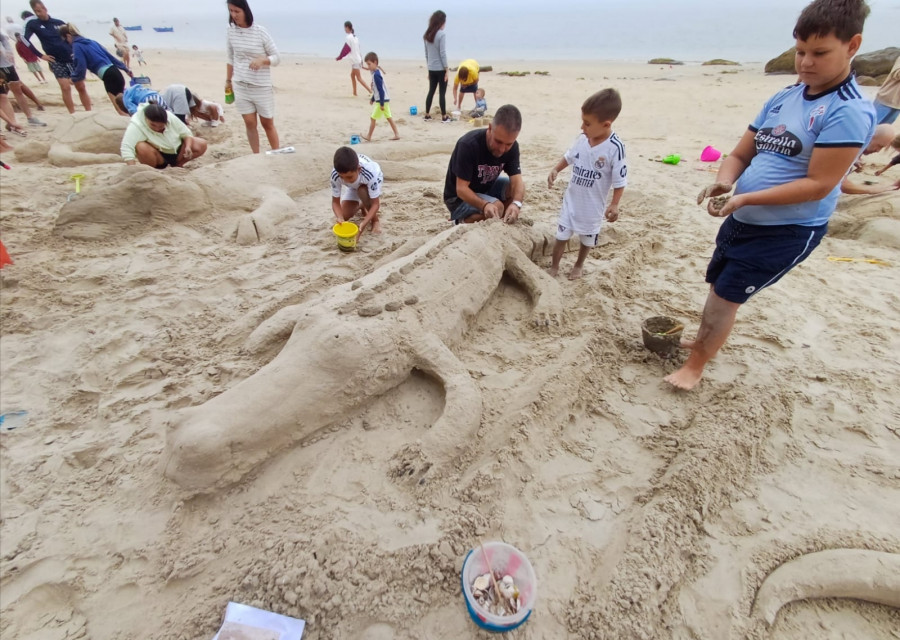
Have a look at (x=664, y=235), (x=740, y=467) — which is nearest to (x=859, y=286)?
(x=664, y=235)

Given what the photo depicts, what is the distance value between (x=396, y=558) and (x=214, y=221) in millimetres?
4239

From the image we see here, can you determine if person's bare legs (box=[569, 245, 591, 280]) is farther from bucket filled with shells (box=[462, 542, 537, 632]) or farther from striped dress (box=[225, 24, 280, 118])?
striped dress (box=[225, 24, 280, 118])

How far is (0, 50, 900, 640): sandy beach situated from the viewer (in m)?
1.84

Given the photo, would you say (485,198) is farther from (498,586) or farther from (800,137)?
(498,586)

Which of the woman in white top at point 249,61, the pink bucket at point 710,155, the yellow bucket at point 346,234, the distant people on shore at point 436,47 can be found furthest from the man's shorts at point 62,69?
the pink bucket at point 710,155

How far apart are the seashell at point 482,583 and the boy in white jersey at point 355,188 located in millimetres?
3347

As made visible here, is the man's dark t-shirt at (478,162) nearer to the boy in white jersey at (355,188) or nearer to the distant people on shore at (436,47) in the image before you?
the boy in white jersey at (355,188)

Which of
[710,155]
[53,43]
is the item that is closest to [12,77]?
[53,43]

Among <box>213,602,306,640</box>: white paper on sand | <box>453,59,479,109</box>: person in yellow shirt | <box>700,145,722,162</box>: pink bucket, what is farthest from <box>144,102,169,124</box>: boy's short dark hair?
<box>700,145,722,162</box>: pink bucket

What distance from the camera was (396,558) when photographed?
193 cm

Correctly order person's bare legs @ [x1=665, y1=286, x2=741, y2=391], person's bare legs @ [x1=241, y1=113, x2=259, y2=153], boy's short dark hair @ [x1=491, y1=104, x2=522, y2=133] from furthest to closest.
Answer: person's bare legs @ [x1=241, y1=113, x2=259, y2=153]
boy's short dark hair @ [x1=491, y1=104, x2=522, y2=133]
person's bare legs @ [x1=665, y1=286, x2=741, y2=391]

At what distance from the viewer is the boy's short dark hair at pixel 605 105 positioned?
303cm

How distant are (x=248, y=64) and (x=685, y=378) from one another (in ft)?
19.2

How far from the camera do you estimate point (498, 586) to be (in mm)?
1771
